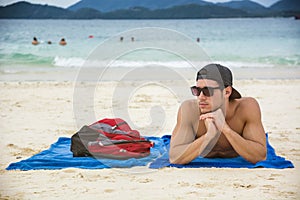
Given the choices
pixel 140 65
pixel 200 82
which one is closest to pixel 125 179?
pixel 200 82

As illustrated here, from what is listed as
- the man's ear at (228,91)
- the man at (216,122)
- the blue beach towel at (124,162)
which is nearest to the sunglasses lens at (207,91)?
the man at (216,122)

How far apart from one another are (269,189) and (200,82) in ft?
3.57

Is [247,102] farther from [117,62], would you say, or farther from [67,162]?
[117,62]

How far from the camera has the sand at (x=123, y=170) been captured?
343cm

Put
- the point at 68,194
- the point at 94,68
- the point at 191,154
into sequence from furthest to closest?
the point at 94,68 < the point at 191,154 < the point at 68,194

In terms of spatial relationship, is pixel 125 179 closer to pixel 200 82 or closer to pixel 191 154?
pixel 191 154

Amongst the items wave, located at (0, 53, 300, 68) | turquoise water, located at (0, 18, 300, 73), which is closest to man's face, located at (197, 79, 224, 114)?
wave, located at (0, 53, 300, 68)

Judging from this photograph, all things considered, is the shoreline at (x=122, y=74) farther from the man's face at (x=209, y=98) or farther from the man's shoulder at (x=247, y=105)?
the man's face at (x=209, y=98)

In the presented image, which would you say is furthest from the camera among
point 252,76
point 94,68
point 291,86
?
point 94,68

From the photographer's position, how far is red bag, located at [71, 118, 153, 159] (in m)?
4.41

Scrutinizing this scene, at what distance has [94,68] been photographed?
47.2ft

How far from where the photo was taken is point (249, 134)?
4.08m

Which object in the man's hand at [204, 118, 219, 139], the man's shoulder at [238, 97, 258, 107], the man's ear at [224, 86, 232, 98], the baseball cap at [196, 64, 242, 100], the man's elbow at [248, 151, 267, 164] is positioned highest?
the baseball cap at [196, 64, 242, 100]

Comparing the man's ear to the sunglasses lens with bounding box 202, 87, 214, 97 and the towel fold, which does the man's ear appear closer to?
the sunglasses lens with bounding box 202, 87, 214, 97
